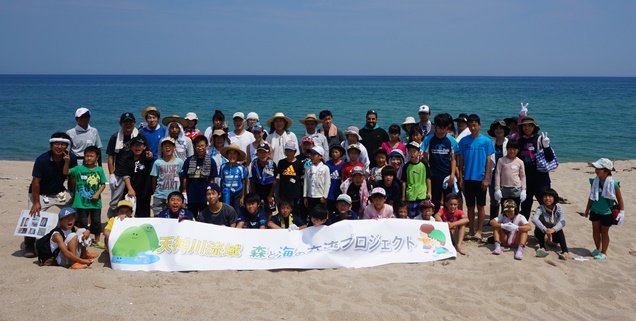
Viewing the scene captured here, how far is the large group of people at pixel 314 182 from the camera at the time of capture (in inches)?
255

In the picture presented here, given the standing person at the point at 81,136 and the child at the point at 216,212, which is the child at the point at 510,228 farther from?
the standing person at the point at 81,136

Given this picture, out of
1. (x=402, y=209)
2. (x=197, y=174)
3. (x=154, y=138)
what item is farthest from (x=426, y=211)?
(x=154, y=138)

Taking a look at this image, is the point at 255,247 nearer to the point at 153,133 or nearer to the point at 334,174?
the point at 334,174

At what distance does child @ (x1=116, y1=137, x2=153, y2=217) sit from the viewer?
6914 mm

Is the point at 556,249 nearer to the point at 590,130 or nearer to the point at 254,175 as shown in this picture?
the point at 254,175

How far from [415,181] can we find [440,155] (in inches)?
23.5

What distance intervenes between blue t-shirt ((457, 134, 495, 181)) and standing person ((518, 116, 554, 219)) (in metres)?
0.52

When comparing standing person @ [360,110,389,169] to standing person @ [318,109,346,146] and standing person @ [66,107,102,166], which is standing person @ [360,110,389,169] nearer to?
standing person @ [318,109,346,146]

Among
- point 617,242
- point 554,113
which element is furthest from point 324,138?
point 554,113

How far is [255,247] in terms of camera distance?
6.14 meters

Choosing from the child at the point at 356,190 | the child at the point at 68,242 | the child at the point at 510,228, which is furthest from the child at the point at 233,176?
the child at the point at 510,228

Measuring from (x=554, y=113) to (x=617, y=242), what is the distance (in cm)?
3133

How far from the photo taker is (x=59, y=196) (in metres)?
6.49

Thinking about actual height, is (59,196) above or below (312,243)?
above
